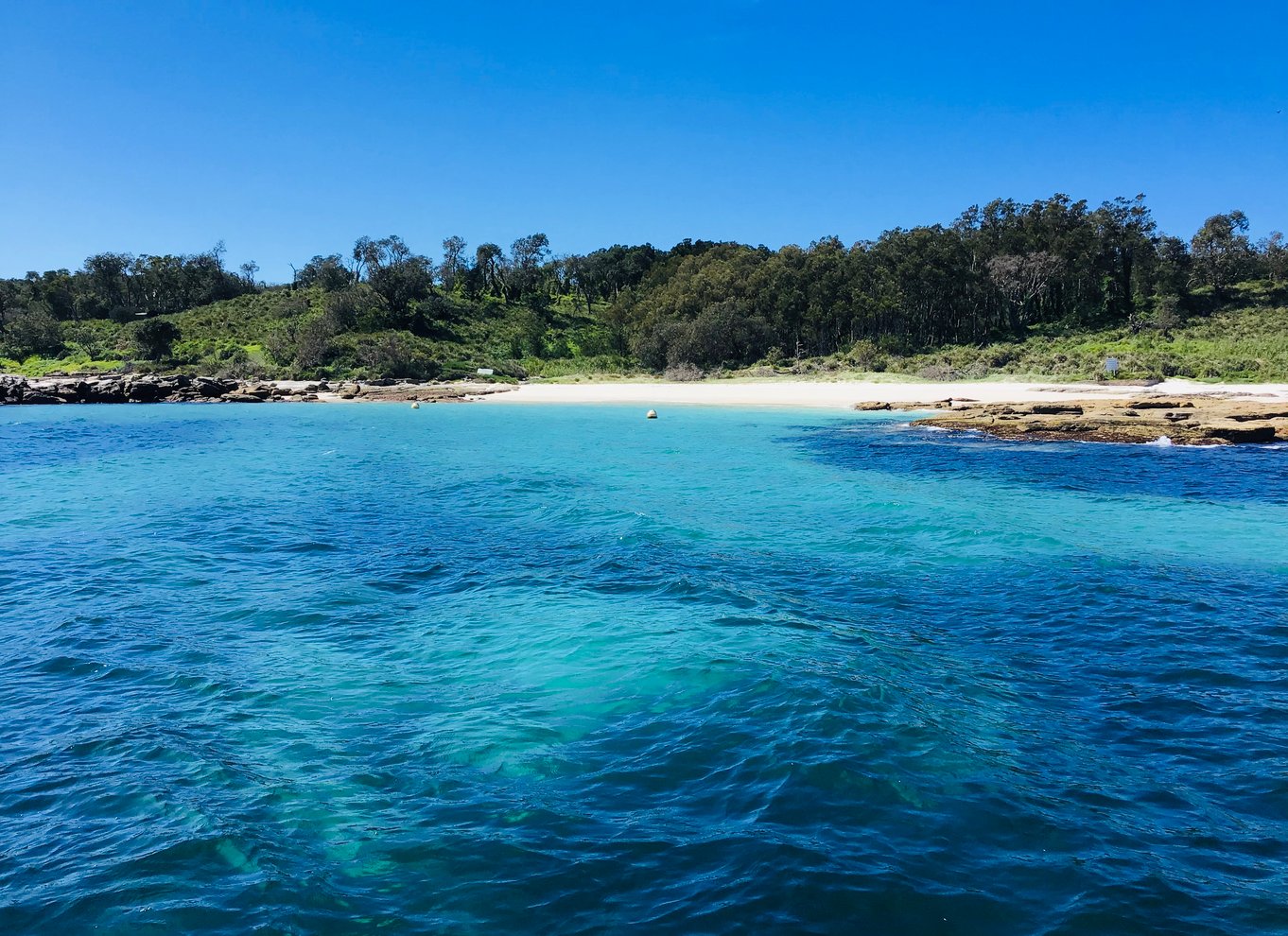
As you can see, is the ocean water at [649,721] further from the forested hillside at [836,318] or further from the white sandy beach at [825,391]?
the forested hillside at [836,318]

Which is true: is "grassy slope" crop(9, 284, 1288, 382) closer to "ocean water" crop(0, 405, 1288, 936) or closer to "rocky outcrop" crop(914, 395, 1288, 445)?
"rocky outcrop" crop(914, 395, 1288, 445)

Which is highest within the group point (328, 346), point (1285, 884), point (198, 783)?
point (328, 346)

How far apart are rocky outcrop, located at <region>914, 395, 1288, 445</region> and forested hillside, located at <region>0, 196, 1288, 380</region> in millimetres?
18890

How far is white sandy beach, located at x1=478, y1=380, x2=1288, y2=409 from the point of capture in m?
39.5

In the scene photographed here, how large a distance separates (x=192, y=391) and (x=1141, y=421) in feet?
195

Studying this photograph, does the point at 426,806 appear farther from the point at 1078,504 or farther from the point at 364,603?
the point at 1078,504

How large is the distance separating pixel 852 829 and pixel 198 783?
16.4ft

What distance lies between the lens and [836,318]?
70.6 m

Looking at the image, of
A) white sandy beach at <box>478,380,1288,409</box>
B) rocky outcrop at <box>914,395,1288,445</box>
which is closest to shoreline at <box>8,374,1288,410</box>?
white sandy beach at <box>478,380,1288,409</box>

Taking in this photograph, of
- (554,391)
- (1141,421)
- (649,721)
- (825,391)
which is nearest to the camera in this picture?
(649,721)

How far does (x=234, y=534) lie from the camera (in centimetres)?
1529

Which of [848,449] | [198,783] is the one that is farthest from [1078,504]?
[198,783]

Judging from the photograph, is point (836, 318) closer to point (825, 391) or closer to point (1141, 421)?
point (825, 391)

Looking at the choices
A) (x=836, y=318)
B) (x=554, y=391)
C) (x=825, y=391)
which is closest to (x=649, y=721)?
(x=825, y=391)
